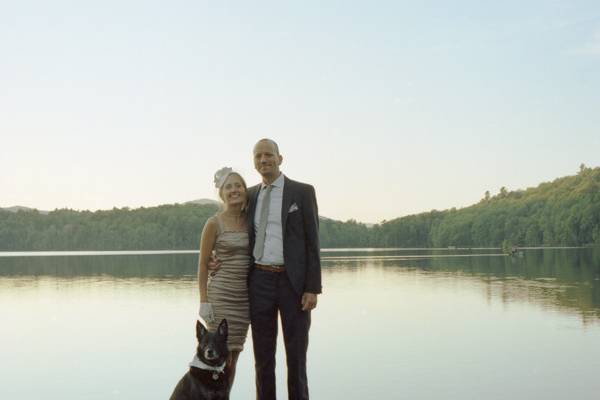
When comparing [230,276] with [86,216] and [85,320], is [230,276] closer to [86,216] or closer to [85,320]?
[85,320]

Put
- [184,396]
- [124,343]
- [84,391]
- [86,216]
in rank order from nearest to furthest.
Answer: [184,396] < [84,391] < [124,343] < [86,216]

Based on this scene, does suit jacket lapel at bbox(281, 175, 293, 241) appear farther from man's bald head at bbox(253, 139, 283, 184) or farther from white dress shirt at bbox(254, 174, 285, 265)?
man's bald head at bbox(253, 139, 283, 184)

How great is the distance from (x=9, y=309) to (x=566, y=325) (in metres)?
13.2

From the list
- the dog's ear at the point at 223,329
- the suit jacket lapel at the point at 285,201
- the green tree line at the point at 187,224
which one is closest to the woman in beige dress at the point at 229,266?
the suit jacket lapel at the point at 285,201

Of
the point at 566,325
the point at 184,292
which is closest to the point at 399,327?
the point at 566,325

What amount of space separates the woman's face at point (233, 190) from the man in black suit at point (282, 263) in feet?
0.49

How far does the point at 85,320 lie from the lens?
15.1 metres

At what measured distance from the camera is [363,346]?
11000 millimetres

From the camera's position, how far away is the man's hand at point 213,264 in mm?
5266

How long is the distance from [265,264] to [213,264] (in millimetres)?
417

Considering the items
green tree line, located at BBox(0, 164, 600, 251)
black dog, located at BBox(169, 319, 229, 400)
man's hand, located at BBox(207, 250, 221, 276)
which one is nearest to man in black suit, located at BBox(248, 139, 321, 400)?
man's hand, located at BBox(207, 250, 221, 276)

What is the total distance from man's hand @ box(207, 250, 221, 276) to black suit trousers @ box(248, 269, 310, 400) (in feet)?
0.90

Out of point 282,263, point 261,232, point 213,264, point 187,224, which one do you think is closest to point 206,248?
point 213,264

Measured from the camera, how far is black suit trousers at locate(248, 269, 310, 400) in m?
5.17
